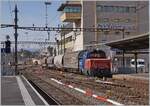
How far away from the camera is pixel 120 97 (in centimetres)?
2062

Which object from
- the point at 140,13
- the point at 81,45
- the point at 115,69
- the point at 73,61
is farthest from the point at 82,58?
the point at 140,13

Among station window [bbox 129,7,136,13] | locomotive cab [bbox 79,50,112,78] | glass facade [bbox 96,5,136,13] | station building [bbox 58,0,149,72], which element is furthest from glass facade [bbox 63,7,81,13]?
locomotive cab [bbox 79,50,112,78]

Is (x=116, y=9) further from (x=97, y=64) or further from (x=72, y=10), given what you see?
(x=97, y=64)

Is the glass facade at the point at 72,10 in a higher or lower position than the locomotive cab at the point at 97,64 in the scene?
higher

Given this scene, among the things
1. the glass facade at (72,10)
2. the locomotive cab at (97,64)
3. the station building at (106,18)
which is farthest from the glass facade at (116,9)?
the locomotive cab at (97,64)

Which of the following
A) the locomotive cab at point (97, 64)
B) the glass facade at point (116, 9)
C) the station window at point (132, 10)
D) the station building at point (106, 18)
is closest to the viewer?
the locomotive cab at point (97, 64)

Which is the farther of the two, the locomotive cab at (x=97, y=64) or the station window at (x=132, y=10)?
the station window at (x=132, y=10)

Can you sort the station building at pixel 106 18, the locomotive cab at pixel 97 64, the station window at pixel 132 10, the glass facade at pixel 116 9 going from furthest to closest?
the station window at pixel 132 10
the glass facade at pixel 116 9
the station building at pixel 106 18
the locomotive cab at pixel 97 64

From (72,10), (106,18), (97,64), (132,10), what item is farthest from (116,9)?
(97,64)

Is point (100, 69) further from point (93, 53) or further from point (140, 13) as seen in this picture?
point (140, 13)

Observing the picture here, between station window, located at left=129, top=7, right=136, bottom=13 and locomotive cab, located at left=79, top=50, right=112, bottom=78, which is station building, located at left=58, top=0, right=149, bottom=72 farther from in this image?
locomotive cab, located at left=79, top=50, right=112, bottom=78

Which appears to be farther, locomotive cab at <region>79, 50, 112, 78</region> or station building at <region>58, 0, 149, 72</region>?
station building at <region>58, 0, 149, 72</region>

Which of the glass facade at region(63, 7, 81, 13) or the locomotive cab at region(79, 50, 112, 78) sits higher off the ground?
the glass facade at region(63, 7, 81, 13)

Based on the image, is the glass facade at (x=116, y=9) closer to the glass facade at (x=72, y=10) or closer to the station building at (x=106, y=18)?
the station building at (x=106, y=18)
